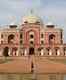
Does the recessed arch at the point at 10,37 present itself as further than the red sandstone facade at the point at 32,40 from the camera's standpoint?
Yes

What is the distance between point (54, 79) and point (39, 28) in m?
50.8

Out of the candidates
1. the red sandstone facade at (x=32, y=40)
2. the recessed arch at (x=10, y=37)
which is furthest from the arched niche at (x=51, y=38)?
the recessed arch at (x=10, y=37)

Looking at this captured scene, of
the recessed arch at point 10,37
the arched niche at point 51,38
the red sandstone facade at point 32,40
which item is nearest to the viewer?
the red sandstone facade at point 32,40

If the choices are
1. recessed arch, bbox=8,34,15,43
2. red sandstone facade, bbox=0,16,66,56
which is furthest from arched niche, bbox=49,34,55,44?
recessed arch, bbox=8,34,15,43

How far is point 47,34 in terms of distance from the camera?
7425cm

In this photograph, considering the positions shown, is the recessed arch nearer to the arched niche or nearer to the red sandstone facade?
the red sandstone facade

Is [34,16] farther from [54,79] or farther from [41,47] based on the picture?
[54,79]

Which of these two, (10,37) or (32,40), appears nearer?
(32,40)

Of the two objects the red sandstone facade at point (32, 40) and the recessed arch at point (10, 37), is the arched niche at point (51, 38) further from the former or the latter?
the recessed arch at point (10, 37)

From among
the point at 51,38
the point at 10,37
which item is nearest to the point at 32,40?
the point at 51,38

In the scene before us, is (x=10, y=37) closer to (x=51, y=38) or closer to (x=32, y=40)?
(x=32, y=40)

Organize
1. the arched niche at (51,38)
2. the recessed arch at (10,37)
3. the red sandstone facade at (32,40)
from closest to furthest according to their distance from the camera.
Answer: the red sandstone facade at (32,40), the arched niche at (51,38), the recessed arch at (10,37)

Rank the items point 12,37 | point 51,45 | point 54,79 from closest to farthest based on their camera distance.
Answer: point 54,79 < point 51,45 < point 12,37

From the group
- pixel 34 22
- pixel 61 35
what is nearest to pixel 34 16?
pixel 34 22
